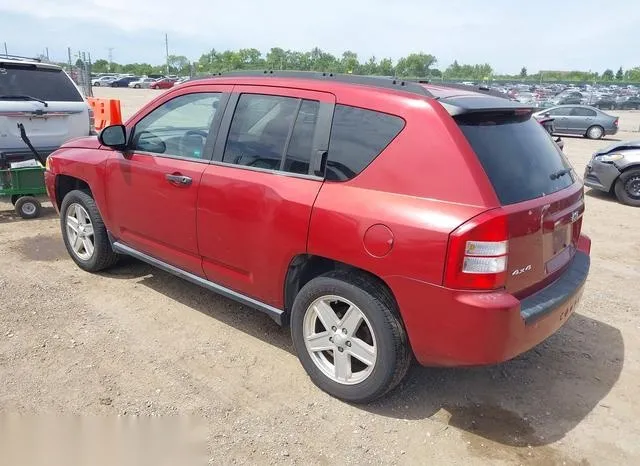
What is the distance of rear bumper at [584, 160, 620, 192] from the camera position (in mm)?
9188

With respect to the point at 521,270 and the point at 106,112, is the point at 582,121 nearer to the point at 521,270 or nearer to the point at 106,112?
the point at 106,112

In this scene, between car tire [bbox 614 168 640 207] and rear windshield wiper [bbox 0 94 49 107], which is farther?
car tire [bbox 614 168 640 207]

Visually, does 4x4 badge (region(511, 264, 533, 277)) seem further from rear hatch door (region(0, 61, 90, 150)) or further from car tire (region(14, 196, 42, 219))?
rear hatch door (region(0, 61, 90, 150))

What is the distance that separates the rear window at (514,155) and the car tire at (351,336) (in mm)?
858

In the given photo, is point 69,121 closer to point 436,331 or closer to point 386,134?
point 386,134

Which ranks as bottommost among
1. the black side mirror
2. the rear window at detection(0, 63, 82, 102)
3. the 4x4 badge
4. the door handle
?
the 4x4 badge

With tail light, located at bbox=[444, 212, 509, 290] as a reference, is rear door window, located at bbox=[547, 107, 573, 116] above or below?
above

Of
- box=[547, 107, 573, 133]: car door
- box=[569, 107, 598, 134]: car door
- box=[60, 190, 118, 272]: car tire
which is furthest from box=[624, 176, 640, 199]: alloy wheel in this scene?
box=[569, 107, 598, 134]: car door

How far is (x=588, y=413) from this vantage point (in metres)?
3.22

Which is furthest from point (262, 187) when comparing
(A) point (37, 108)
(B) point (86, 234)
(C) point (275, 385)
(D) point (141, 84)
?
(D) point (141, 84)

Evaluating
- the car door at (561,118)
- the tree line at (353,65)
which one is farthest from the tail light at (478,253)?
the tree line at (353,65)

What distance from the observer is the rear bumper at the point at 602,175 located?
30.1 feet

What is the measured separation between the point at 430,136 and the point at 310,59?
60.9 meters

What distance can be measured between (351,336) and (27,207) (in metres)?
5.37
